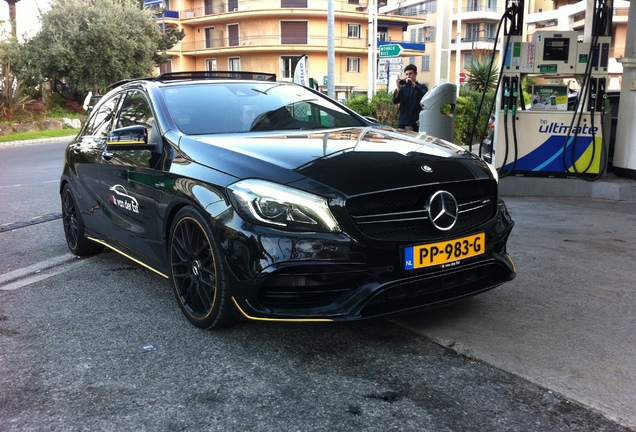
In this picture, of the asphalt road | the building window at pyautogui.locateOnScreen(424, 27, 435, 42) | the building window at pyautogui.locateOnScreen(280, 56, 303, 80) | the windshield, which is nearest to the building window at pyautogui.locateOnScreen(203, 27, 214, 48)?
the building window at pyautogui.locateOnScreen(280, 56, 303, 80)

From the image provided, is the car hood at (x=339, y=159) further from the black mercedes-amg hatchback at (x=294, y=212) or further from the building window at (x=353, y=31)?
the building window at (x=353, y=31)

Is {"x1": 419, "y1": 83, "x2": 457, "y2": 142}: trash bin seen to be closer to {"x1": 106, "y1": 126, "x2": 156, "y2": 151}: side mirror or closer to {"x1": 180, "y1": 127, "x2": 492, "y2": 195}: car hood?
{"x1": 180, "y1": 127, "x2": 492, "y2": 195}: car hood

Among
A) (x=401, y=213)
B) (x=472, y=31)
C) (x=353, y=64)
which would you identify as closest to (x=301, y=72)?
(x=401, y=213)

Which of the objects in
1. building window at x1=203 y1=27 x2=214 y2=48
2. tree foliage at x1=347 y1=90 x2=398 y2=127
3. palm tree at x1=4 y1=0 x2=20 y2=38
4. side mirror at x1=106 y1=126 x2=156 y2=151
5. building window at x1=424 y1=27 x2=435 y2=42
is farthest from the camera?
building window at x1=424 y1=27 x2=435 y2=42

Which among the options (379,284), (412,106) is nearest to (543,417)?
(379,284)

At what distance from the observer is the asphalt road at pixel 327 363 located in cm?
251

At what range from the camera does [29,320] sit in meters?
3.80

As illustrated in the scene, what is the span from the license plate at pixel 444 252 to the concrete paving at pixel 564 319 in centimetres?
49

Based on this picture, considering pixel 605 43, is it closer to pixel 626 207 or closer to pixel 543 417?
pixel 626 207

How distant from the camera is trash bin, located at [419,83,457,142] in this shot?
9.36 metres

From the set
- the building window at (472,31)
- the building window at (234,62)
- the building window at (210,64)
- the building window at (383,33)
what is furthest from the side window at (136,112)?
the building window at (472,31)

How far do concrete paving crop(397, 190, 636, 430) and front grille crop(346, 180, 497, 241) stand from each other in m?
0.67

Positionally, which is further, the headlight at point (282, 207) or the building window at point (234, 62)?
the building window at point (234, 62)

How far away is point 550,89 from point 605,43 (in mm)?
868
